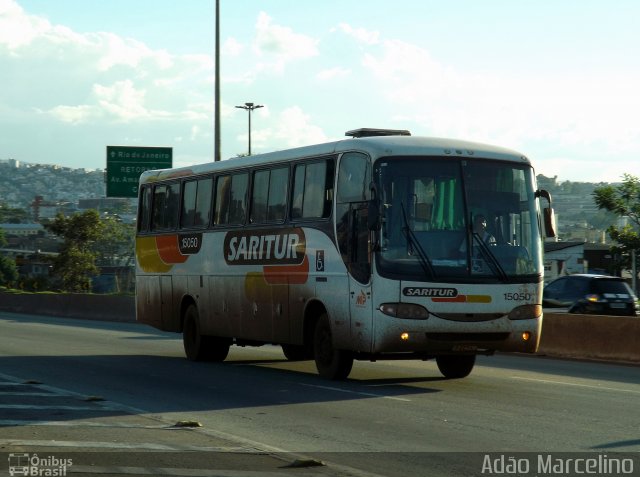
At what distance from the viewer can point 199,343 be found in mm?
22500

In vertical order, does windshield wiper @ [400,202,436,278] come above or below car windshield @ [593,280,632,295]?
above

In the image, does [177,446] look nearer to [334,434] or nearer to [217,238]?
[334,434]

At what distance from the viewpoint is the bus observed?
16703 millimetres

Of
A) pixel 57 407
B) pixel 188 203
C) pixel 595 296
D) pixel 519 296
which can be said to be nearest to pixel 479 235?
pixel 519 296

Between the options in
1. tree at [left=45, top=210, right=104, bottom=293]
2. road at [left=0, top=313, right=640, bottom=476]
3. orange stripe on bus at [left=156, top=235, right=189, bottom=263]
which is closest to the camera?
road at [left=0, top=313, right=640, bottom=476]

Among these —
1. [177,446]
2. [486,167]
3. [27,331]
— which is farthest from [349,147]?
[27,331]

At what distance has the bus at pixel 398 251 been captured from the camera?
54.8ft

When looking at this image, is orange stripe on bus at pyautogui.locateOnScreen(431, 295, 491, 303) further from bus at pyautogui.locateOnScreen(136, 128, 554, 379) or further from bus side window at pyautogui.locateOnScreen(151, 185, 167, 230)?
bus side window at pyautogui.locateOnScreen(151, 185, 167, 230)

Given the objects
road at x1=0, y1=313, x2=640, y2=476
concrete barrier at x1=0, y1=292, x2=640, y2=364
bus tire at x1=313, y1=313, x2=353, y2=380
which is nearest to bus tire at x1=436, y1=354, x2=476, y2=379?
road at x1=0, y1=313, x2=640, y2=476

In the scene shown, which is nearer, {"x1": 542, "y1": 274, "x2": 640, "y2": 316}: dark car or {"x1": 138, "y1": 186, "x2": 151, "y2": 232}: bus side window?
{"x1": 138, "y1": 186, "x2": 151, "y2": 232}: bus side window

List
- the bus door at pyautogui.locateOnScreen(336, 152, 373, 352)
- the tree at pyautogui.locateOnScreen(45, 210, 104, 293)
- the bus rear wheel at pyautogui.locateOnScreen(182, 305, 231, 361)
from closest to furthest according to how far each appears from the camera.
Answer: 1. the bus door at pyautogui.locateOnScreen(336, 152, 373, 352)
2. the bus rear wheel at pyautogui.locateOnScreen(182, 305, 231, 361)
3. the tree at pyautogui.locateOnScreen(45, 210, 104, 293)

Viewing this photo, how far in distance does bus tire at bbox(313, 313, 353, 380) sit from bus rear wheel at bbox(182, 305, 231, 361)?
4.26m

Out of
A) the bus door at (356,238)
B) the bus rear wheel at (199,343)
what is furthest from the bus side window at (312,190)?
the bus rear wheel at (199,343)

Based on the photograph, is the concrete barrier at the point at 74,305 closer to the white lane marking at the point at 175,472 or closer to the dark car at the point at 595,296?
the dark car at the point at 595,296
